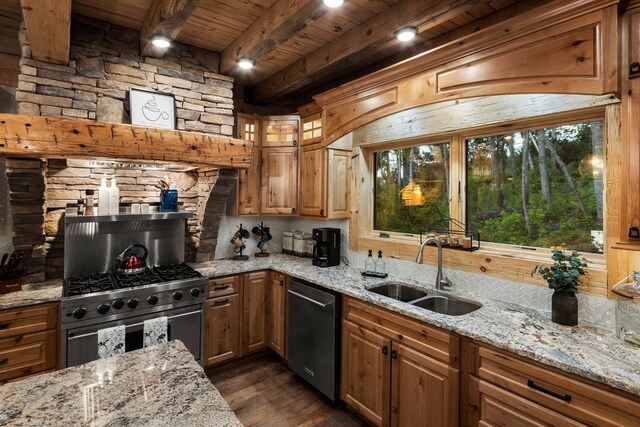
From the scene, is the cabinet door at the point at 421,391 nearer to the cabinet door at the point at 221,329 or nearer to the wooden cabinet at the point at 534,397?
the wooden cabinet at the point at 534,397

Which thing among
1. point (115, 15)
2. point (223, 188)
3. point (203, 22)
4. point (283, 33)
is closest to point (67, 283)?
point (223, 188)

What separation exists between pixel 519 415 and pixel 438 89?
5.73 ft

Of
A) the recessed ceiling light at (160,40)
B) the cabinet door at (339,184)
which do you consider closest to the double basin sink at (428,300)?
the cabinet door at (339,184)

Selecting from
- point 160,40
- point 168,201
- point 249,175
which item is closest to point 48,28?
point 160,40

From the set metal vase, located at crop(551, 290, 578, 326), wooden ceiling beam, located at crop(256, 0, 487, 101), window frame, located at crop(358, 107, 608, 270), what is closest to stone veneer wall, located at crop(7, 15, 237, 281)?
wooden ceiling beam, located at crop(256, 0, 487, 101)

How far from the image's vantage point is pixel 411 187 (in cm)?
300

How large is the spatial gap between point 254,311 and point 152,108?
201 cm

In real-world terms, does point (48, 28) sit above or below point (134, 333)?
above

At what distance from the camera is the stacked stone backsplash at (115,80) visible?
7.77ft

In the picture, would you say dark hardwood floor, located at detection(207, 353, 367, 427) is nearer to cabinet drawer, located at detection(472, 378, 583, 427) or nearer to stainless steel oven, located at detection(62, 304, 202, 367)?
stainless steel oven, located at detection(62, 304, 202, 367)

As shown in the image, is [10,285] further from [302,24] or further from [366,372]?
[302,24]

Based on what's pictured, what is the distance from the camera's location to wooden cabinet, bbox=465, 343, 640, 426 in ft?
4.29

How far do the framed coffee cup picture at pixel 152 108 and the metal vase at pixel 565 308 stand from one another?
2997mm

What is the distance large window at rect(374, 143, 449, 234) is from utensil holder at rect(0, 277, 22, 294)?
2.88 meters
